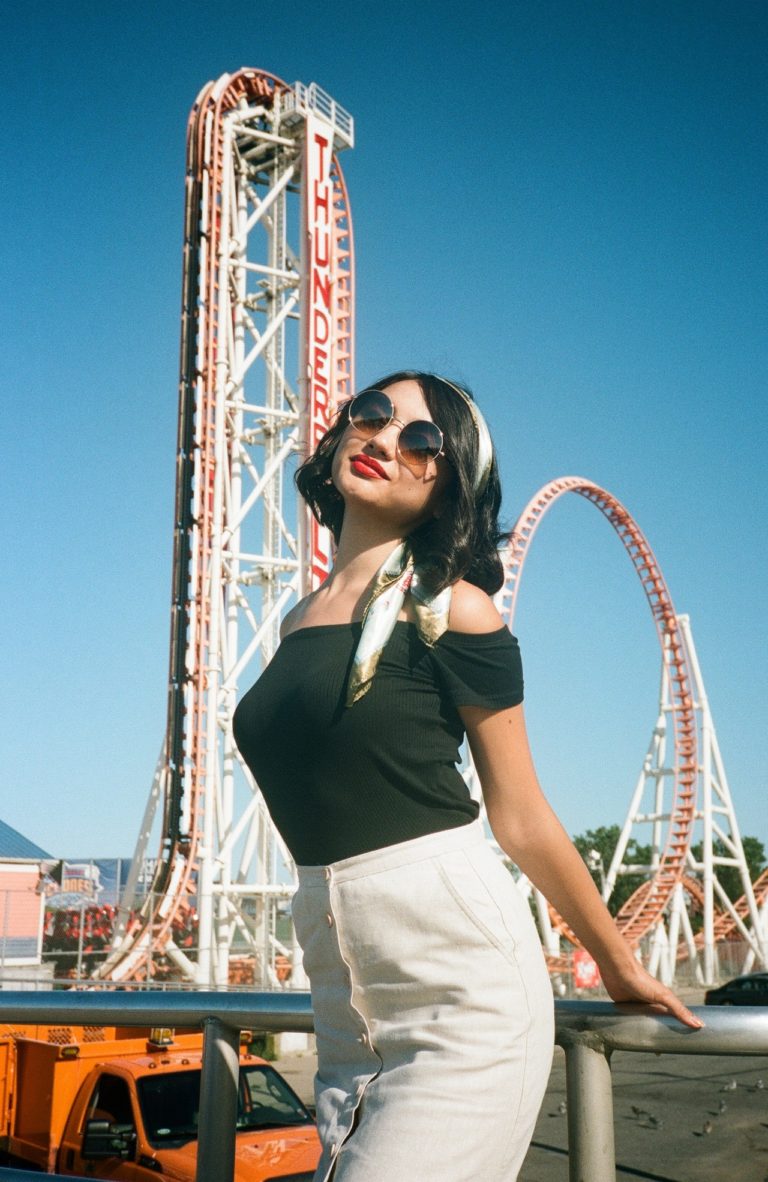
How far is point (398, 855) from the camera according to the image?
1.36 meters

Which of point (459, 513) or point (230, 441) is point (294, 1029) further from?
point (230, 441)

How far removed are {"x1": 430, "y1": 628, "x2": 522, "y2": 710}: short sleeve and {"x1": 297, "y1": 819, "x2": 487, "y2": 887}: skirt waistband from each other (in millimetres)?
164

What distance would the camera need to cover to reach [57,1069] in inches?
282

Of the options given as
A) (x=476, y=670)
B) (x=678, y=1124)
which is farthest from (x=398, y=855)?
(x=678, y=1124)

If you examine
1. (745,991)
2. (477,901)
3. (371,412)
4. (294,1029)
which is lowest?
(745,991)

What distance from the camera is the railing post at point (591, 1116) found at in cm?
134

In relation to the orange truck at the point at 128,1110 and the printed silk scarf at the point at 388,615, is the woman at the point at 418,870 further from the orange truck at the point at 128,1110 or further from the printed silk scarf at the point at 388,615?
the orange truck at the point at 128,1110

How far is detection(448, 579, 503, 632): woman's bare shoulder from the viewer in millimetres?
1457

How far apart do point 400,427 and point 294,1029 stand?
874 millimetres

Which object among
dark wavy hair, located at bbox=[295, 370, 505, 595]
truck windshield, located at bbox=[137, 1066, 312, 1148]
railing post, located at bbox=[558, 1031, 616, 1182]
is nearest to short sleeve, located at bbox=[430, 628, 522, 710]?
dark wavy hair, located at bbox=[295, 370, 505, 595]

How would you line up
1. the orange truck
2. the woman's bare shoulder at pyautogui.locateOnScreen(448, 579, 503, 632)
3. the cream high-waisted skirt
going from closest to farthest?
the cream high-waisted skirt, the woman's bare shoulder at pyautogui.locateOnScreen(448, 579, 503, 632), the orange truck

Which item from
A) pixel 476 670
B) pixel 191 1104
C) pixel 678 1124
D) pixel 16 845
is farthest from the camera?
pixel 16 845

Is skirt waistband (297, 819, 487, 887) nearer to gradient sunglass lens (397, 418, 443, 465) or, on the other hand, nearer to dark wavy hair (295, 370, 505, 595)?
dark wavy hair (295, 370, 505, 595)

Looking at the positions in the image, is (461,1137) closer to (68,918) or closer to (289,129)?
(289,129)
